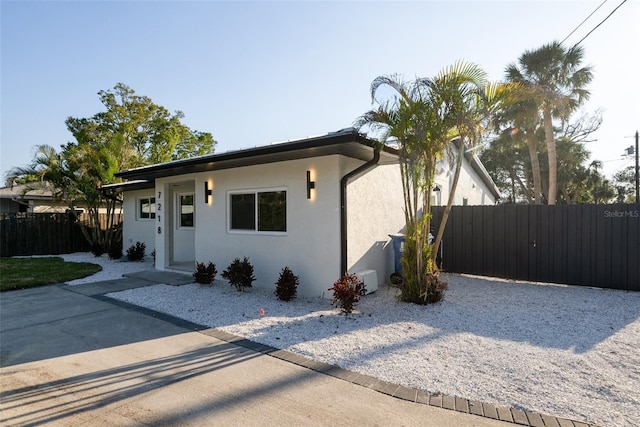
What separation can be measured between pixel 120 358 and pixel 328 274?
3.83 metres

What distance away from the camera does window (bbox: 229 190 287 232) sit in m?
7.66

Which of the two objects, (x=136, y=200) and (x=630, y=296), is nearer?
(x=630, y=296)

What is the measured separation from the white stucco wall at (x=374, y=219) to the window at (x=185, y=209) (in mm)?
6763

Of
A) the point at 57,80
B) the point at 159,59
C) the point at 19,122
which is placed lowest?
the point at 19,122

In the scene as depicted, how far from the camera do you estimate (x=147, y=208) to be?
13.3 m

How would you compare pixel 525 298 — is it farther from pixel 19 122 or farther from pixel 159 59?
pixel 19 122

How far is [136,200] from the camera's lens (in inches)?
532

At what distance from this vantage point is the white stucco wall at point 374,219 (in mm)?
7259

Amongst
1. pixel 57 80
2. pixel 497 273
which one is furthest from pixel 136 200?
pixel 497 273

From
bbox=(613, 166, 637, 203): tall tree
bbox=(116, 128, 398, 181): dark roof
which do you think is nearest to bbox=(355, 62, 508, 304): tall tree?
bbox=(116, 128, 398, 181): dark roof

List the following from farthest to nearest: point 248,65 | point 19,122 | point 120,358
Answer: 1. point 19,122
2. point 248,65
3. point 120,358

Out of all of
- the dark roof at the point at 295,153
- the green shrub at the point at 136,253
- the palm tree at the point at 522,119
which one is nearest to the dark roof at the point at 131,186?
the green shrub at the point at 136,253

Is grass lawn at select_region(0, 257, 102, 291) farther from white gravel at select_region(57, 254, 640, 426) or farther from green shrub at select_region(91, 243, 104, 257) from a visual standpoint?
white gravel at select_region(57, 254, 640, 426)

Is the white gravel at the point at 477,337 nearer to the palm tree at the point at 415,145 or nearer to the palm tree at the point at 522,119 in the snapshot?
the palm tree at the point at 415,145
